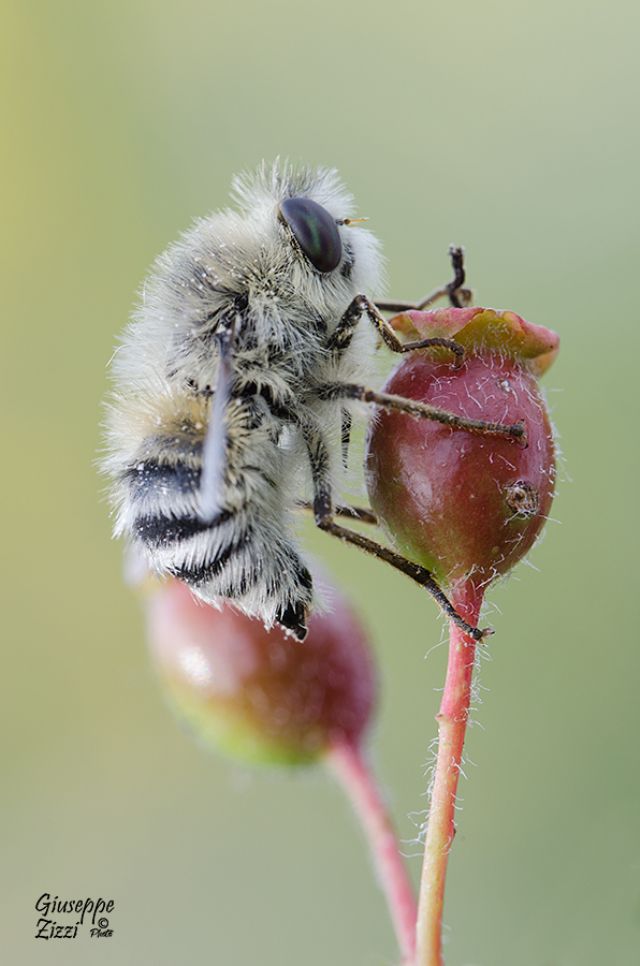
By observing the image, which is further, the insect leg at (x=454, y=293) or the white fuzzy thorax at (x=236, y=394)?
the insect leg at (x=454, y=293)

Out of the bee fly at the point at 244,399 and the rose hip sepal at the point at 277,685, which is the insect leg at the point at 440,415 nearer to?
the bee fly at the point at 244,399

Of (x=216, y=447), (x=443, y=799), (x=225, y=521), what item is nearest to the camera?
(x=443, y=799)

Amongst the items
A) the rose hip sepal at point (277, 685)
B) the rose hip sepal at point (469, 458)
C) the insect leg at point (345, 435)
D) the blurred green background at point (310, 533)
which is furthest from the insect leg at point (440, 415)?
the blurred green background at point (310, 533)

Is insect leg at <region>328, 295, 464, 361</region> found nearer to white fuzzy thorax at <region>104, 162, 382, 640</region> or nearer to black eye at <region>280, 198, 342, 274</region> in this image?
white fuzzy thorax at <region>104, 162, 382, 640</region>

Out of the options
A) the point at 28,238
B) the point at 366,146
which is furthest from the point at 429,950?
the point at 366,146

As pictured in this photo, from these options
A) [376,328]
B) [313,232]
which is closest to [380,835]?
[376,328]

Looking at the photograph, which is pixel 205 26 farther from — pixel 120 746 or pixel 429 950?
pixel 429 950

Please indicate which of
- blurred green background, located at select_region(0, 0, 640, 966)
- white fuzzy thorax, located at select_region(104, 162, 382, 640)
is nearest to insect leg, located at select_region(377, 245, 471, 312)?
white fuzzy thorax, located at select_region(104, 162, 382, 640)

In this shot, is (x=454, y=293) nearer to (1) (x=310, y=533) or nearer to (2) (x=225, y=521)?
(2) (x=225, y=521)

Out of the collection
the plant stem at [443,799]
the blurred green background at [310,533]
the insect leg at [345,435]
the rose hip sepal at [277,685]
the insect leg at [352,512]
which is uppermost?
the blurred green background at [310,533]
